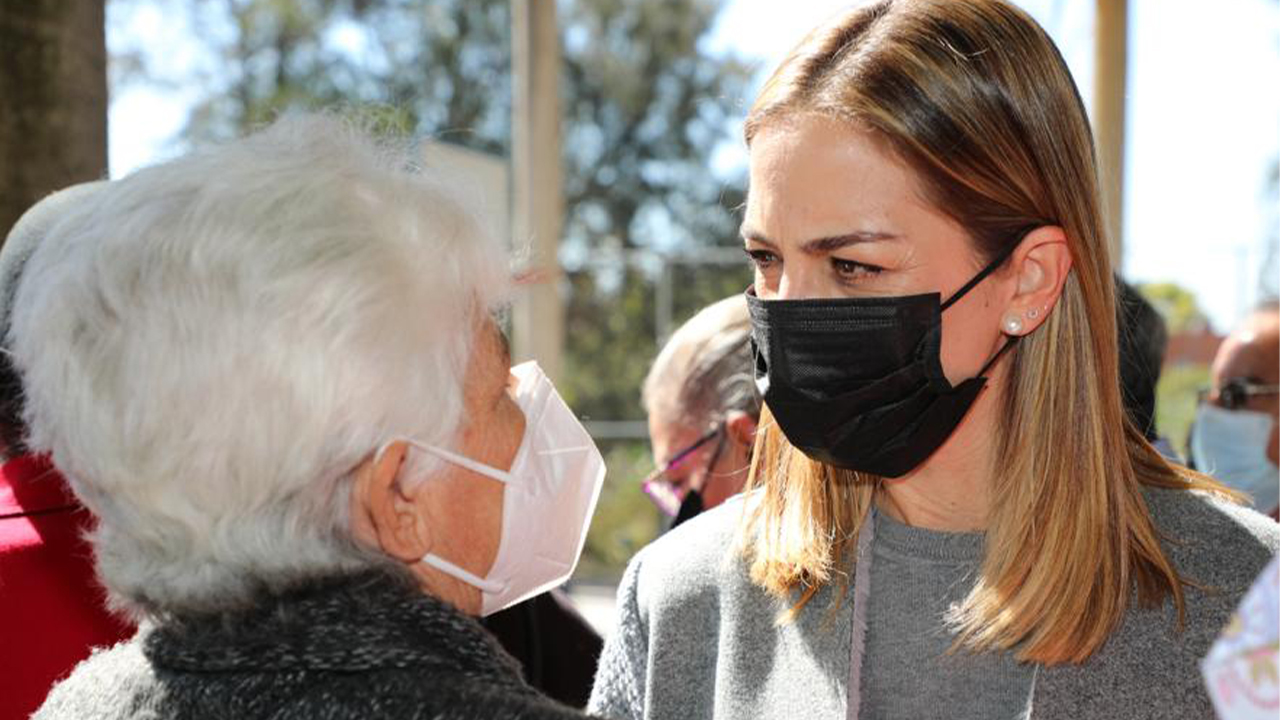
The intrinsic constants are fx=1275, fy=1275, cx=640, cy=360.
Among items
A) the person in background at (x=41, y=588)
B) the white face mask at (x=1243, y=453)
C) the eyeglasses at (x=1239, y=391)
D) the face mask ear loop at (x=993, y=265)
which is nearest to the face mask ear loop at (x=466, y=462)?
the face mask ear loop at (x=993, y=265)

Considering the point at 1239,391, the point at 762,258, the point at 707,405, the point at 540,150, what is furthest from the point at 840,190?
the point at 540,150

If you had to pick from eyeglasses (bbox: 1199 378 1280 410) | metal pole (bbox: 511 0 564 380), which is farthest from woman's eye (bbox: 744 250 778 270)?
metal pole (bbox: 511 0 564 380)

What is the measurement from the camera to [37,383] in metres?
1.34

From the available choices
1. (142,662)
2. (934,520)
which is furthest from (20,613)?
(934,520)

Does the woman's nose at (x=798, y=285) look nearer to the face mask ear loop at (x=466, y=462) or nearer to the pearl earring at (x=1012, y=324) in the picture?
the pearl earring at (x=1012, y=324)

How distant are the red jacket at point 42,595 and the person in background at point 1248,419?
131 inches

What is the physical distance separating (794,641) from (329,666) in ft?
2.52

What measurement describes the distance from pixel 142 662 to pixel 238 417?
1.08 ft

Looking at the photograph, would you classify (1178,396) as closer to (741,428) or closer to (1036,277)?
(741,428)

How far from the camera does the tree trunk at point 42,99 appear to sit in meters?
2.80

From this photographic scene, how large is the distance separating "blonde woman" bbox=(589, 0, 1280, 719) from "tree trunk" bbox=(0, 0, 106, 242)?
5.90ft

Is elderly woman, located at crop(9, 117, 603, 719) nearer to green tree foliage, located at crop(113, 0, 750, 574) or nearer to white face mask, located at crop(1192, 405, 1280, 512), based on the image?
white face mask, located at crop(1192, 405, 1280, 512)

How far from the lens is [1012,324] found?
1.78 meters

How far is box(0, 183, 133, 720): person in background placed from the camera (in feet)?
6.33
